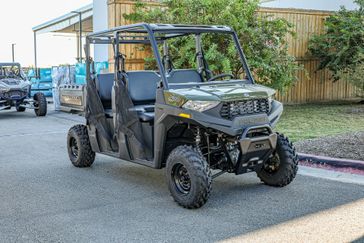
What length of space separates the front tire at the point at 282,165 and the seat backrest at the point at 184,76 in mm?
1370

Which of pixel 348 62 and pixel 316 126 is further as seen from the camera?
pixel 348 62

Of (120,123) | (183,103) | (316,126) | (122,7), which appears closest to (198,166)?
(183,103)

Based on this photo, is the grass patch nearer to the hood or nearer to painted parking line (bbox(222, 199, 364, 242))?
the hood

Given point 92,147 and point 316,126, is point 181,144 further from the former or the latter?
point 316,126

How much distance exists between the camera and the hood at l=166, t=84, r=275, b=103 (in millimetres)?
5211

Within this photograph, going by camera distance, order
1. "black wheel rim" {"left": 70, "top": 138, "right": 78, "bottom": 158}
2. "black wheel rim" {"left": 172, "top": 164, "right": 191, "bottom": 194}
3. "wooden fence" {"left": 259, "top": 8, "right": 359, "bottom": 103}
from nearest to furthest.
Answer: "black wheel rim" {"left": 172, "top": 164, "right": 191, "bottom": 194}, "black wheel rim" {"left": 70, "top": 138, "right": 78, "bottom": 158}, "wooden fence" {"left": 259, "top": 8, "right": 359, "bottom": 103}

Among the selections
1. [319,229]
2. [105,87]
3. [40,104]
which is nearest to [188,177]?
[319,229]

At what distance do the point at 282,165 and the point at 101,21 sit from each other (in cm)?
1002

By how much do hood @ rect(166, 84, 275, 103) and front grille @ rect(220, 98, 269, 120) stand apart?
2.5 inches

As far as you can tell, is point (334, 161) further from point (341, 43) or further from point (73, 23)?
point (73, 23)

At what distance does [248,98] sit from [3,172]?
13.0 feet

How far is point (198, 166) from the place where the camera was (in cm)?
513

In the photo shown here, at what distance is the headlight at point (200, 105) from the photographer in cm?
515

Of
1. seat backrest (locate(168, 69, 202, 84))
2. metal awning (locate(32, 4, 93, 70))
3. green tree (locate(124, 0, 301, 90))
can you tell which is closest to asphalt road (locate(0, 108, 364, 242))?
seat backrest (locate(168, 69, 202, 84))
